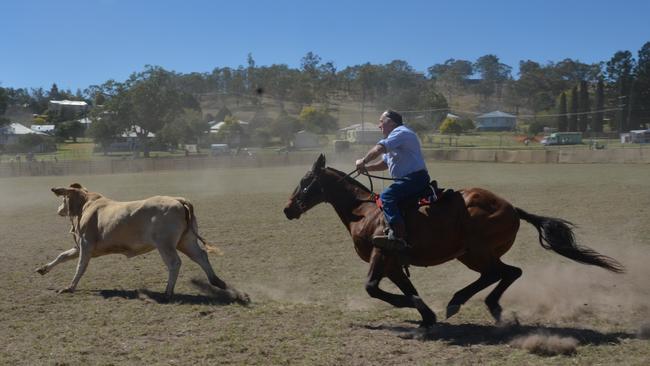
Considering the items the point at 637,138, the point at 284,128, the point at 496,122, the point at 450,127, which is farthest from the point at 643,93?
the point at 284,128

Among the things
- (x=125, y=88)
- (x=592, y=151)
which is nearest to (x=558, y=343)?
(x=592, y=151)

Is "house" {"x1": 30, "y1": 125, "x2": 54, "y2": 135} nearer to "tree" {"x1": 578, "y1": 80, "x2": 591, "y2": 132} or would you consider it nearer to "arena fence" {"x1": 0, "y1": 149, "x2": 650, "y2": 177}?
"arena fence" {"x1": 0, "y1": 149, "x2": 650, "y2": 177}

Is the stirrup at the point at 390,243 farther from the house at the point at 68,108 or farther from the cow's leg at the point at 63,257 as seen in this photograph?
the house at the point at 68,108

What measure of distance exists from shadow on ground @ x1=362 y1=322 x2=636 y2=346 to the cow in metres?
2.98

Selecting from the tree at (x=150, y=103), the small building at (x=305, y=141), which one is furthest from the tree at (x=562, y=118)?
the tree at (x=150, y=103)

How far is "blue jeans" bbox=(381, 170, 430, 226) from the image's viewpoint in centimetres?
772

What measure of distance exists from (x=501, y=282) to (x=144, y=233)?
5.54 metres

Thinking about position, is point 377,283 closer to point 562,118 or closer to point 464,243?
point 464,243

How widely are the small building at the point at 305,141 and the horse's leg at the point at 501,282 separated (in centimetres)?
7203

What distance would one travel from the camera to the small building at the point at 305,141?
80.4 m

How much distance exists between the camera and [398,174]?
7.96m

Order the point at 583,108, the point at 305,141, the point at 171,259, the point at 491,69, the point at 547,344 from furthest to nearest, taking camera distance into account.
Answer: the point at 491,69, the point at 583,108, the point at 305,141, the point at 171,259, the point at 547,344

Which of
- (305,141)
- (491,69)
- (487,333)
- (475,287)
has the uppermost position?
(491,69)

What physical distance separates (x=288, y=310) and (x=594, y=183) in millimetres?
23899
